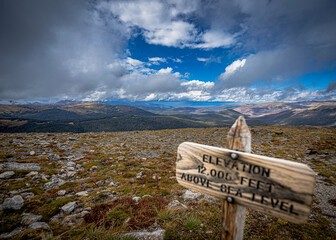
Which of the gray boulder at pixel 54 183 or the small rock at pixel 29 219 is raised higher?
the small rock at pixel 29 219

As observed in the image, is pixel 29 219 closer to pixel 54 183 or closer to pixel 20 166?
pixel 54 183

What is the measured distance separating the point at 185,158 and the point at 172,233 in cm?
358

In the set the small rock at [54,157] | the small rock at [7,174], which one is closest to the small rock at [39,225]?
the small rock at [7,174]

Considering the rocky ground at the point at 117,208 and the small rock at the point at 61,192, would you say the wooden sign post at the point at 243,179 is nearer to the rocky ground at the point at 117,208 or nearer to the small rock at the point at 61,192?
the rocky ground at the point at 117,208

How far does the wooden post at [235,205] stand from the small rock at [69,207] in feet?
22.8

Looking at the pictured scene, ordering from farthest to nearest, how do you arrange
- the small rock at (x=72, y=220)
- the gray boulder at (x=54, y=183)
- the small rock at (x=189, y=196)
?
the gray boulder at (x=54, y=183) < the small rock at (x=189, y=196) < the small rock at (x=72, y=220)

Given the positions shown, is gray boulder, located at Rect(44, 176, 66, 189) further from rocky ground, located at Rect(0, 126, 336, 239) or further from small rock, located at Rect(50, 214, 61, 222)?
small rock, located at Rect(50, 214, 61, 222)

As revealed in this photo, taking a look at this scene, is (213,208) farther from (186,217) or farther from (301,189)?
(301,189)

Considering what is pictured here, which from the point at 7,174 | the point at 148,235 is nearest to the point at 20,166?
the point at 7,174

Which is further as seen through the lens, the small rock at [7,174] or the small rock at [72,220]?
the small rock at [7,174]

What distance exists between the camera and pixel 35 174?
996 centimetres

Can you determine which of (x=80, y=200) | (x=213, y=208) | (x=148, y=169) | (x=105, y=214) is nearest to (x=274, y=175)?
(x=213, y=208)

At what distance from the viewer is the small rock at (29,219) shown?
5.37 metres

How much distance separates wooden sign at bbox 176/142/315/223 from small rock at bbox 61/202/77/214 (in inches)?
253
